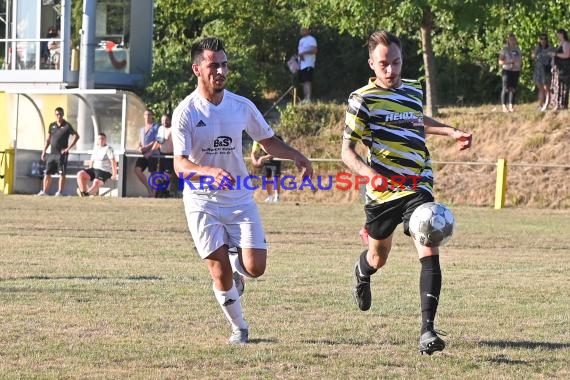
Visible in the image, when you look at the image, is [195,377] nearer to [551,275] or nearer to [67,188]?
[551,275]

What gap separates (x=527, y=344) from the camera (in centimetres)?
802

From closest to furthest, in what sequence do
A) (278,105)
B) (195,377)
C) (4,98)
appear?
(195,377) → (4,98) → (278,105)

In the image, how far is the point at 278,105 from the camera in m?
35.7

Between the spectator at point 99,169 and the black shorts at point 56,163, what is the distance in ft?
1.91

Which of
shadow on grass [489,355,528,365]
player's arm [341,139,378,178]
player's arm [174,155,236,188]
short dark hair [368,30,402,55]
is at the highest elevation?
short dark hair [368,30,402,55]

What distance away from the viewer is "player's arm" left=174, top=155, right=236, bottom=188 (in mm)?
7434

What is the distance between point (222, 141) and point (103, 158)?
20731 mm

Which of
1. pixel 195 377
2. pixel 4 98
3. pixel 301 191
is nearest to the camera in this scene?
pixel 195 377

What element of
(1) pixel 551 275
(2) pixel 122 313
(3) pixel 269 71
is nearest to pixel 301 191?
(3) pixel 269 71

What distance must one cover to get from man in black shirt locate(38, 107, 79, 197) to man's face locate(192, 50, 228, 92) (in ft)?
67.7

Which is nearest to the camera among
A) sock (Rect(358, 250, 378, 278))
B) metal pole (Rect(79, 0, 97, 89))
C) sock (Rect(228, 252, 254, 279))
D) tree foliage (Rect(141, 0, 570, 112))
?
sock (Rect(228, 252, 254, 279))

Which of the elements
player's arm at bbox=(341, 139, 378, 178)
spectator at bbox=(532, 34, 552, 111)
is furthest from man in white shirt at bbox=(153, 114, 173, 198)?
player's arm at bbox=(341, 139, 378, 178)

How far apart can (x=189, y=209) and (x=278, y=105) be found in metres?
27.8

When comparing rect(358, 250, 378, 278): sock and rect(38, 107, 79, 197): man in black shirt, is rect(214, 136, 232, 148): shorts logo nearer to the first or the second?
rect(358, 250, 378, 278): sock
